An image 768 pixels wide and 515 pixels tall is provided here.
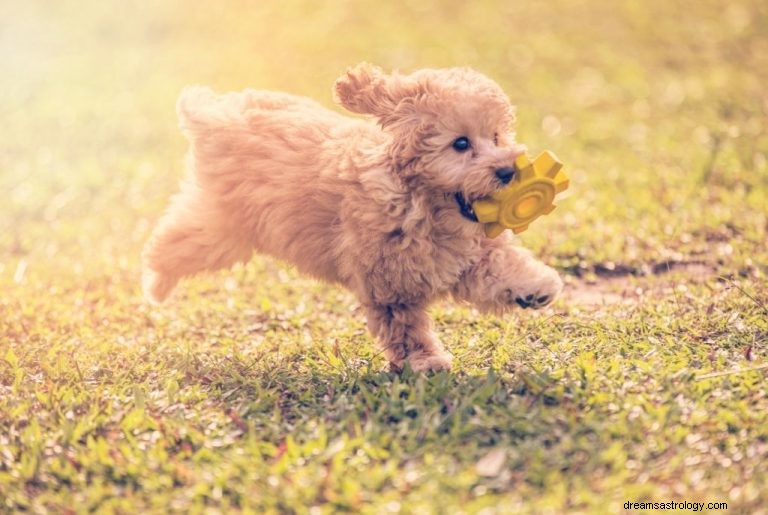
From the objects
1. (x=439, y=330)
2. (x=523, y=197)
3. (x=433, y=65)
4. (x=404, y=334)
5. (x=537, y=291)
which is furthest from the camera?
(x=433, y=65)

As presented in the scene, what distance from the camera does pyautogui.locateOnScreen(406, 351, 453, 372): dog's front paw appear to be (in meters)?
4.43

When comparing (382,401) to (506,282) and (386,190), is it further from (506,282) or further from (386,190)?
(386,190)

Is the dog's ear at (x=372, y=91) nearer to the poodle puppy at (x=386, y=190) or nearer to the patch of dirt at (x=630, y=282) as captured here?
the poodle puppy at (x=386, y=190)

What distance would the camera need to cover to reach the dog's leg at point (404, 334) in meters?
4.53

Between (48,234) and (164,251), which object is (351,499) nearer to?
(164,251)

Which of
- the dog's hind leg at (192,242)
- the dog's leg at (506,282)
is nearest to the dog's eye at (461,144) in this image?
the dog's leg at (506,282)

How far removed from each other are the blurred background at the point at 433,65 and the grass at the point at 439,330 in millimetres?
35

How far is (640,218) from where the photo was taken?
666cm

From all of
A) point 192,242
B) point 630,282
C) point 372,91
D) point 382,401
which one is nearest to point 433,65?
point 630,282

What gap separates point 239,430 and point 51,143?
6.18 m

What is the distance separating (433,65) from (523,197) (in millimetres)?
6680

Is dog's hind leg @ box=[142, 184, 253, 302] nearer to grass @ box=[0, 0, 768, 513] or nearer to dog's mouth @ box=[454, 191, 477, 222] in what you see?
grass @ box=[0, 0, 768, 513]

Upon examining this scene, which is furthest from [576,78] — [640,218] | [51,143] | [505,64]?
[51,143]

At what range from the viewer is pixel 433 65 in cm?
1068
